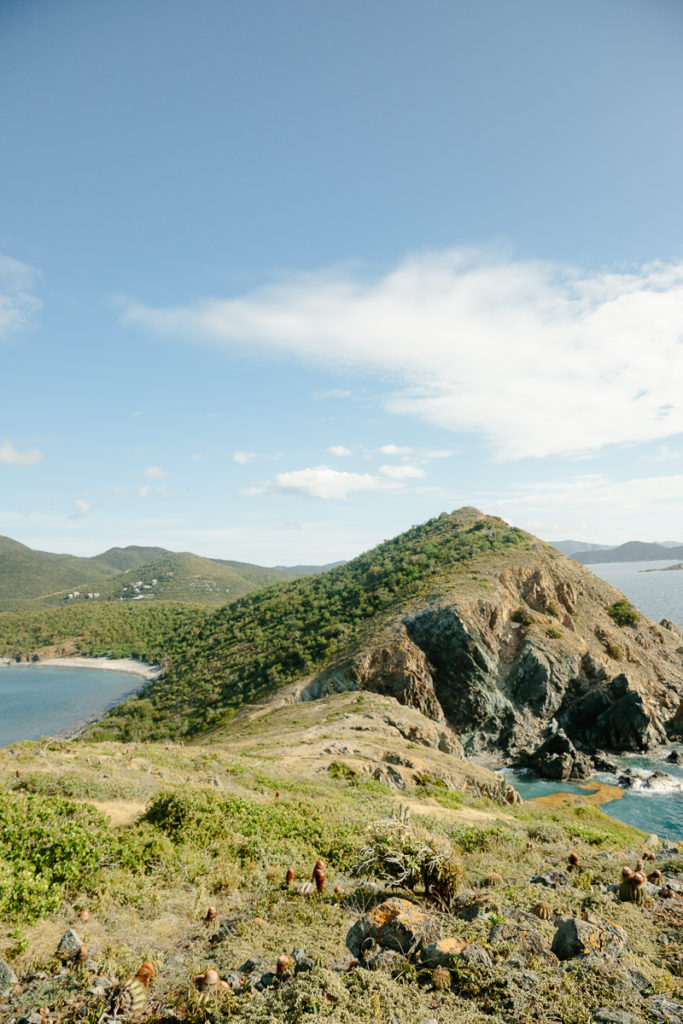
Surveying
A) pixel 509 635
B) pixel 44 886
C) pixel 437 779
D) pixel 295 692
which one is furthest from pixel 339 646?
pixel 44 886

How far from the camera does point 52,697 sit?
93.2 m

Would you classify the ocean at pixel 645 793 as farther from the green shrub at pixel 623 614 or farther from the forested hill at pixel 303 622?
the forested hill at pixel 303 622

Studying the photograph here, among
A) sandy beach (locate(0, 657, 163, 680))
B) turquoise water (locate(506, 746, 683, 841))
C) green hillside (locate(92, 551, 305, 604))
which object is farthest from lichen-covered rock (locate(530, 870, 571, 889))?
green hillside (locate(92, 551, 305, 604))

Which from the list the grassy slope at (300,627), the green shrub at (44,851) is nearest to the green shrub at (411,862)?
the green shrub at (44,851)

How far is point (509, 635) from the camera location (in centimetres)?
5441

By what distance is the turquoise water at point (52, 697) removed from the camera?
76.1m

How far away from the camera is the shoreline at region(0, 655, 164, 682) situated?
106m

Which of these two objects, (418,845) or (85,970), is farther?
(418,845)

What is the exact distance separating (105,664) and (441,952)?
412ft

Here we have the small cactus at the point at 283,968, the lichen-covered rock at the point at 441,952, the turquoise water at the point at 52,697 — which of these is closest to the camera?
the small cactus at the point at 283,968

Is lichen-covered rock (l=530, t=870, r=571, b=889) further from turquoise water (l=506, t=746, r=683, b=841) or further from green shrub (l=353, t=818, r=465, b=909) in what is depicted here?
turquoise water (l=506, t=746, r=683, b=841)

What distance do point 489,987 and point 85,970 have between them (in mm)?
4730

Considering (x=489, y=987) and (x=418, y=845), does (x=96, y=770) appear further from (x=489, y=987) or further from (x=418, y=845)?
(x=489, y=987)

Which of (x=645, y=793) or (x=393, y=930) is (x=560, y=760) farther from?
(x=393, y=930)
